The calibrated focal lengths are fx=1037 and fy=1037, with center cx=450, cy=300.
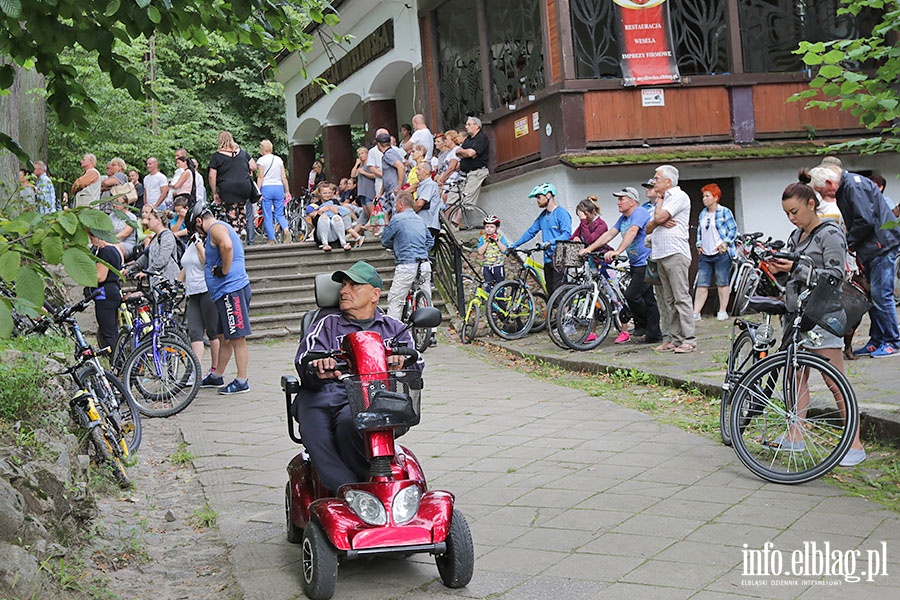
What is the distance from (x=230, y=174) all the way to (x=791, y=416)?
1192cm

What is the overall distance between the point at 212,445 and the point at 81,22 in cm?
455

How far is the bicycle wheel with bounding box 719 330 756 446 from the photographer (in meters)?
6.96

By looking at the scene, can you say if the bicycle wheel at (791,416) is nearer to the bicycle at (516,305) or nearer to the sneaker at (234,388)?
the sneaker at (234,388)

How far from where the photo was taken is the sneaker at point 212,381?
37.2ft

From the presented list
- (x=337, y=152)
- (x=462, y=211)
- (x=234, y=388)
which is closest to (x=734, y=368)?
(x=234, y=388)

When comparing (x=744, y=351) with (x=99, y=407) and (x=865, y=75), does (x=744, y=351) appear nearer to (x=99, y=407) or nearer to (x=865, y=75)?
(x=865, y=75)

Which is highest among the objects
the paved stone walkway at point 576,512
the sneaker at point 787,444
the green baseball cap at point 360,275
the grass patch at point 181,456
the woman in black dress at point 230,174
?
the woman in black dress at point 230,174

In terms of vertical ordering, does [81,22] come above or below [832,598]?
above

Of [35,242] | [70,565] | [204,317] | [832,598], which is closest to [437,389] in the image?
[204,317]

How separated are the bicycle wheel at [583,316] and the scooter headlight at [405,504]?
772cm

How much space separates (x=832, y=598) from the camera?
439 cm

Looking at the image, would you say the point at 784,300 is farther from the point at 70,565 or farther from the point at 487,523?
the point at 70,565

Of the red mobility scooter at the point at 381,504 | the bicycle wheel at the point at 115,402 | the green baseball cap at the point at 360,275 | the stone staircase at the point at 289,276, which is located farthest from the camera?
the stone staircase at the point at 289,276

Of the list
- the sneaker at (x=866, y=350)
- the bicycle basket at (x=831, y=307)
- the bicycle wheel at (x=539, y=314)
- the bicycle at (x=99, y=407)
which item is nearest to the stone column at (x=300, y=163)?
the bicycle wheel at (x=539, y=314)
